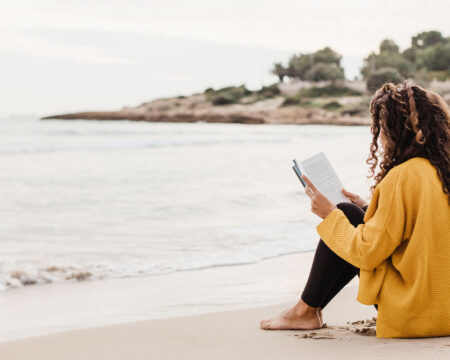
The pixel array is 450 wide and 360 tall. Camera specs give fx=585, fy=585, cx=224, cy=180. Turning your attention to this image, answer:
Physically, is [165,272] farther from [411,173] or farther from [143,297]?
[411,173]

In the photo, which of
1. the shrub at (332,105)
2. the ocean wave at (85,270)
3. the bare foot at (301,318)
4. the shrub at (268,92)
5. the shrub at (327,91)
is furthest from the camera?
the shrub at (268,92)

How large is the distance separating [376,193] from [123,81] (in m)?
40.6

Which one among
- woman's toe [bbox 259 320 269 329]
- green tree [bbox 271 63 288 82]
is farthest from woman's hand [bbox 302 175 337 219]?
green tree [bbox 271 63 288 82]

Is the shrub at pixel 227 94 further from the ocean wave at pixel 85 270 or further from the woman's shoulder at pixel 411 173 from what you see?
the woman's shoulder at pixel 411 173

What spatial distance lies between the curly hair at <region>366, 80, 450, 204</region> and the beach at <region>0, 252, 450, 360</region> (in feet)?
2.23

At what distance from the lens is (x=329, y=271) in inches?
103

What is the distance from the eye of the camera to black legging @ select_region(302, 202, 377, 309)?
2479mm

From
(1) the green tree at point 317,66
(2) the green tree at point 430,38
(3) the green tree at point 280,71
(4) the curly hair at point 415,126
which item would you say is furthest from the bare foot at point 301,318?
(2) the green tree at point 430,38

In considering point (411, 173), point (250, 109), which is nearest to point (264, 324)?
point (411, 173)

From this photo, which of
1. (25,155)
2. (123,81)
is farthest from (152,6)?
(25,155)

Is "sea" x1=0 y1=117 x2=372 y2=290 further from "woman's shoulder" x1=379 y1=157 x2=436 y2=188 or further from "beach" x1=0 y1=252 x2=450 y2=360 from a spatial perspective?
"woman's shoulder" x1=379 y1=157 x2=436 y2=188

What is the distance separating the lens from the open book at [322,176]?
96.2 inches

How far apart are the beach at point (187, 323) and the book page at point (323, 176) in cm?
62

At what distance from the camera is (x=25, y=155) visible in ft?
58.6
